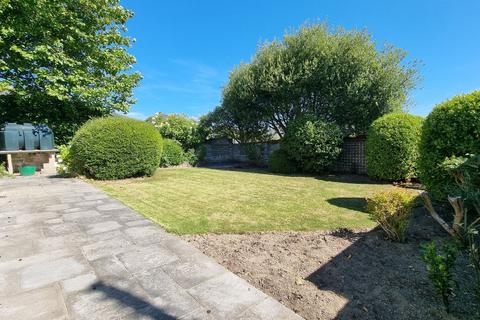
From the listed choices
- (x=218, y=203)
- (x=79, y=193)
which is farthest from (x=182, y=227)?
(x=79, y=193)

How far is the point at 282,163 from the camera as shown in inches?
443

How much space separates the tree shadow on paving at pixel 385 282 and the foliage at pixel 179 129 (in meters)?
14.3

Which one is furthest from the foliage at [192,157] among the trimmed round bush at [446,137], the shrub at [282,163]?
the trimmed round bush at [446,137]

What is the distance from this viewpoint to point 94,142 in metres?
7.88

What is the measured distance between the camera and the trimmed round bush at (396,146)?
25.4 feet

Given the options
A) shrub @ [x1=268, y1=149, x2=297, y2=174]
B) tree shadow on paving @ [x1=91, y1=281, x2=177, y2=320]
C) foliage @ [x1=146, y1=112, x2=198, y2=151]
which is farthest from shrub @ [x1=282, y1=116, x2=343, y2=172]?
tree shadow on paving @ [x1=91, y1=281, x2=177, y2=320]

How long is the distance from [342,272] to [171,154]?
43.5 feet

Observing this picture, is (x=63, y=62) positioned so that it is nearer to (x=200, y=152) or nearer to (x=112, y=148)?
(x=112, y=148)

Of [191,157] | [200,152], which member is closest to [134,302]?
[191,157]

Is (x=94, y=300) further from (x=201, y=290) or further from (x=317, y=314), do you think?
(x=317, y=314)

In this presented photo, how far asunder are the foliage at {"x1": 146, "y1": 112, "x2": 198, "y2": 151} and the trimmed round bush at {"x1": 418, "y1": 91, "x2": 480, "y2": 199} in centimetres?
1373

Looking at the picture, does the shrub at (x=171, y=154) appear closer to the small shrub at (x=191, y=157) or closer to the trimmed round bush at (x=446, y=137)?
the small shrub at (x=191, y=157)

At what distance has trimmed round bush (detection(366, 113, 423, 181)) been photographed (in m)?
7.73

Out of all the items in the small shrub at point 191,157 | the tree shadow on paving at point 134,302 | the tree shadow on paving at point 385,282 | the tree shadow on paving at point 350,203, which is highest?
the small shrub at point 191,157
